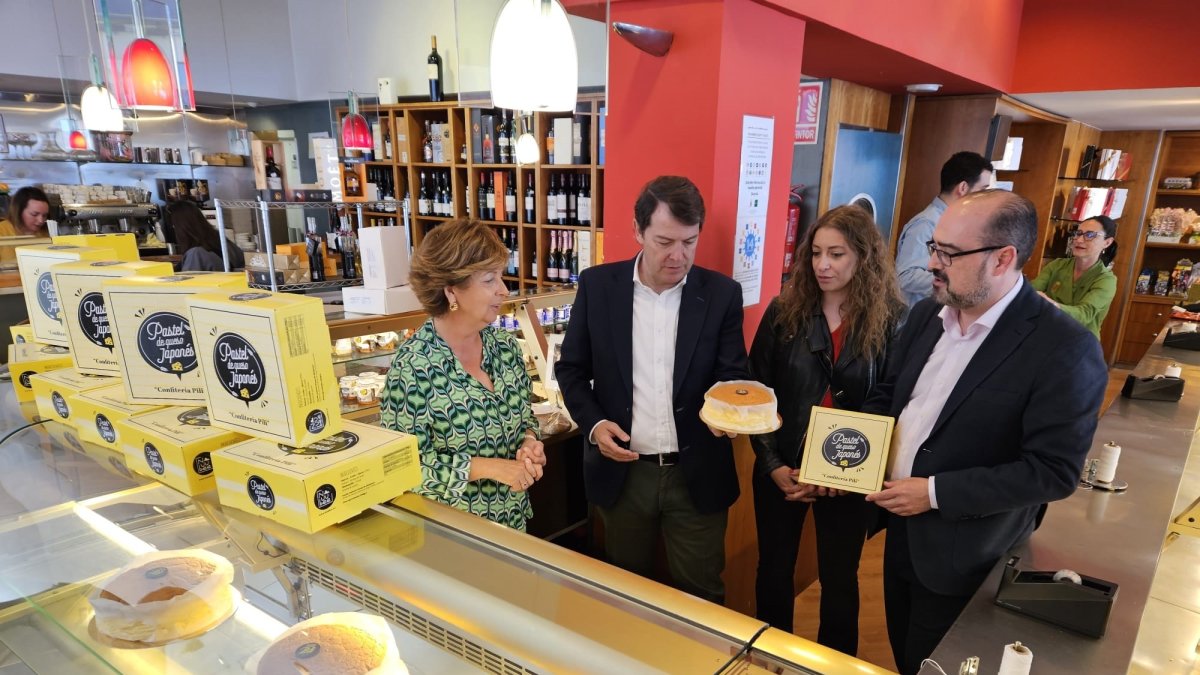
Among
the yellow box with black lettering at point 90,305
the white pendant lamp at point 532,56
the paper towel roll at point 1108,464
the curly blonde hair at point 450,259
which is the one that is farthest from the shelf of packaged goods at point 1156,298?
the yellow box with black lettering at point 90,305

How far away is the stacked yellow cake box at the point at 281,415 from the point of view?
116 centimetres

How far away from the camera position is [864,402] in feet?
6.98

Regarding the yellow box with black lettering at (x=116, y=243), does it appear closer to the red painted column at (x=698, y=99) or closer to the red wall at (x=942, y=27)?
the red painted column at (x=698, y=99)

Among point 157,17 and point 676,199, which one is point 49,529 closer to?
point 676,199

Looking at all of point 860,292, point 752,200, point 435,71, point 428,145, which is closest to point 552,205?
point 428,145

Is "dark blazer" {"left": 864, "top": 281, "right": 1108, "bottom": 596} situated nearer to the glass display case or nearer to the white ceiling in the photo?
the glass display case

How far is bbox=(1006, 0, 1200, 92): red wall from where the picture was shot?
14.8 ft

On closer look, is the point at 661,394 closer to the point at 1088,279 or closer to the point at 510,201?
the point at 1088,279

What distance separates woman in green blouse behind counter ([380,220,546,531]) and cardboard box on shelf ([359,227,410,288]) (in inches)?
68.4

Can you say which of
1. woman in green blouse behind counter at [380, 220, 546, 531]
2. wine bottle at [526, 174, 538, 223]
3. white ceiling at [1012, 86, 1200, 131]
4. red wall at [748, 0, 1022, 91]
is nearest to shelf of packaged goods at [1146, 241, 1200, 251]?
white ceiling at [1012, 86, 1200, 131]

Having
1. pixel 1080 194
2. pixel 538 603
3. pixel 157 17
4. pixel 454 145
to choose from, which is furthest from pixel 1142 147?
pixel 157 17

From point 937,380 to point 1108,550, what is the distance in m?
0.60

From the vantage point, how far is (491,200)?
6.57m

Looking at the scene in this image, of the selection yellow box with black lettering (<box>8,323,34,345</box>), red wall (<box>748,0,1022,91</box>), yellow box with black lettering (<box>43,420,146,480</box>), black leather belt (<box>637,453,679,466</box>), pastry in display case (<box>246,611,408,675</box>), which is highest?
red wall (<box>748,0,1022,91</box>)
